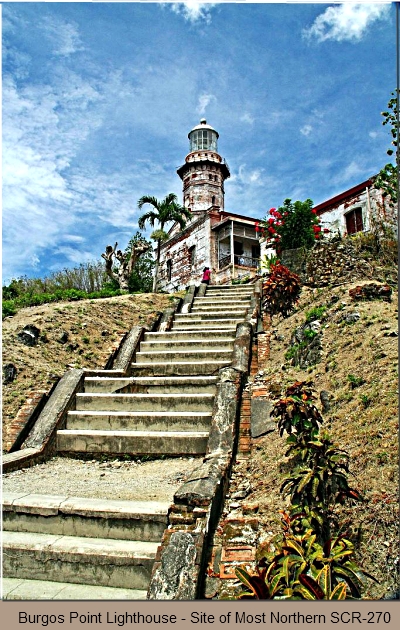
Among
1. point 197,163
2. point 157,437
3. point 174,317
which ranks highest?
point 197,163

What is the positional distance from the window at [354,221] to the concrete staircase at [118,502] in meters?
12.4

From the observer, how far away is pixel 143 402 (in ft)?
19.2

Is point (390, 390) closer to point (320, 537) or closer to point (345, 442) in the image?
point (345, 442)

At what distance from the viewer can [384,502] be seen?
9.62ft

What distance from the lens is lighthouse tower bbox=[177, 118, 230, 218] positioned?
3121cm

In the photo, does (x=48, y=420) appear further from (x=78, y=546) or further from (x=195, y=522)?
(x=195, y=522)

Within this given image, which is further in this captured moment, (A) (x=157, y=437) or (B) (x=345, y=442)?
(A) (x=157, y=437)

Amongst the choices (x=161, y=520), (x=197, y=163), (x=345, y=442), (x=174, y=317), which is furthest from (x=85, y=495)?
(x=197, y=163)

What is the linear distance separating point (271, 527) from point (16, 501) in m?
2.11

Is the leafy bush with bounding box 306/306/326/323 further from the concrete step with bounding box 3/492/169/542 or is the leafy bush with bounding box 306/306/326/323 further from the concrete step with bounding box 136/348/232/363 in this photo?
the concrete step with bounding box 3/492/169/542

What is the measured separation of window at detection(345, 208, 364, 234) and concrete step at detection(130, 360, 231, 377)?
48.5 ft

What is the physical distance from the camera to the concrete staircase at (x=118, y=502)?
9.93 ft

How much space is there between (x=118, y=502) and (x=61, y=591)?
2.45ft
